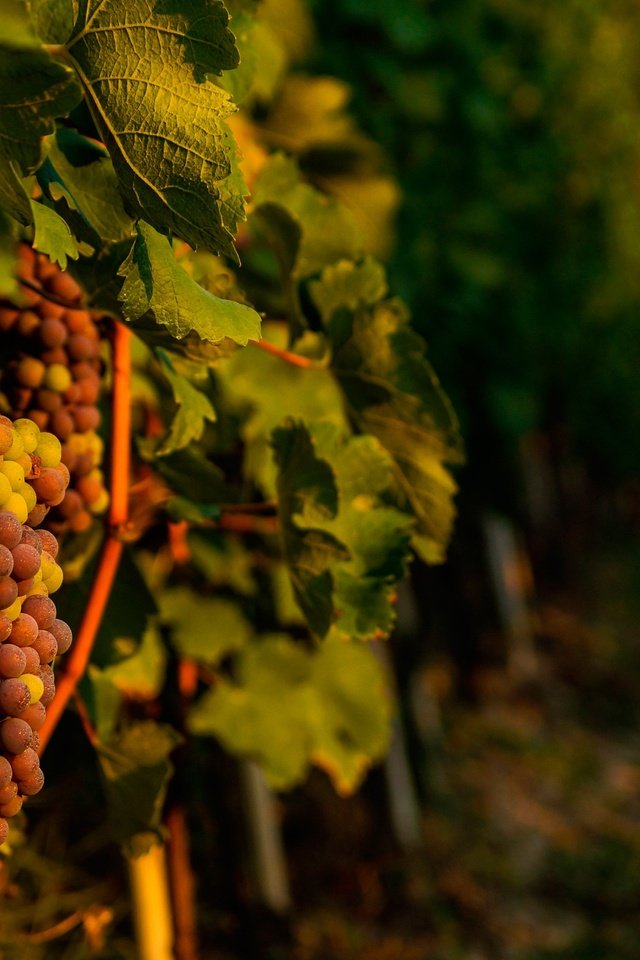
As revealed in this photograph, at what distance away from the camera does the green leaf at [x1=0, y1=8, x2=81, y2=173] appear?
2.03ft

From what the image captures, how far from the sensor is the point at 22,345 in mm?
925

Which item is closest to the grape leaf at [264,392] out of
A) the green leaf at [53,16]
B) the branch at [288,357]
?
the branch at [288,357]

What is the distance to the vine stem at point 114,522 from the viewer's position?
0.88 metres

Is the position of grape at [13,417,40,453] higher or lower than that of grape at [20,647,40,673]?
higher

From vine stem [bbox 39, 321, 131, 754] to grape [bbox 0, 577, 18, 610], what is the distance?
0.31m

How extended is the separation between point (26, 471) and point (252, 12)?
58 centimetres

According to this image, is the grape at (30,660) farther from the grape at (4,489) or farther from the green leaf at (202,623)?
the green leaf at (202,623)

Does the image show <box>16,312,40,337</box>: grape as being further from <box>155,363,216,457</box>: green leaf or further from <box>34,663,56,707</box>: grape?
<box>34,663,56,707</box>: grape

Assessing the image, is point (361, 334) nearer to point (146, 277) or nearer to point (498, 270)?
point (146, 277)

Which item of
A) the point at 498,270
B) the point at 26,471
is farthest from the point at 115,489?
the point at 498,270

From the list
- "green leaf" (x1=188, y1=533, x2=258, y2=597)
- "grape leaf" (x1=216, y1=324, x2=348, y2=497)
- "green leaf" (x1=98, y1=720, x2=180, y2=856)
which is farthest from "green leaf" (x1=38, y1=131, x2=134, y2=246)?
"green leaf" (x1=188, y1=533, x2=258, y2=597)

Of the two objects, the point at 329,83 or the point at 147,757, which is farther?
the point at 329,83

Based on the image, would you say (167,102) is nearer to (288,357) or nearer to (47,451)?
(47,451)

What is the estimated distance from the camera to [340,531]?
37.9 inches
